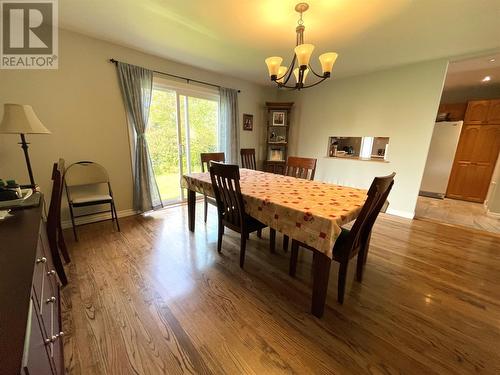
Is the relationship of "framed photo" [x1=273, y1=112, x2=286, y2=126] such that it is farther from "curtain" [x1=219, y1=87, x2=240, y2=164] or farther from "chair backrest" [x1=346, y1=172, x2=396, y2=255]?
"chair backrest" [x1=346, y1=172, x2=396, y2=255]

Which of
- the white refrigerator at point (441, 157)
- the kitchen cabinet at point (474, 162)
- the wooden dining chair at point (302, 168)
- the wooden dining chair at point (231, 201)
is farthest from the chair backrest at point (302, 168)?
the kitchen cabinet at point (474, 162)

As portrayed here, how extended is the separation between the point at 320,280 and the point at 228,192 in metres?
0.97

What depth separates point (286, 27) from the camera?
6.98ft

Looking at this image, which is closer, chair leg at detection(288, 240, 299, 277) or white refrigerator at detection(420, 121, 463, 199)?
chair leg at detection(288, 240, 299, 277)

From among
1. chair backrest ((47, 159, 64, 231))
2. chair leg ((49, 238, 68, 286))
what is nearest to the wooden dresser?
chair backrest ((47, 159, 64, 231))

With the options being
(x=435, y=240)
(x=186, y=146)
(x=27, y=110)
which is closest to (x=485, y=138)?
(x=435, y=240)

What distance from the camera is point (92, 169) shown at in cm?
264

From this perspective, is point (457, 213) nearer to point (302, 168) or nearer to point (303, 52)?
point (302, 168)

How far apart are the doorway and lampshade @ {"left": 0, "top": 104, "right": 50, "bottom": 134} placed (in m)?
5.07

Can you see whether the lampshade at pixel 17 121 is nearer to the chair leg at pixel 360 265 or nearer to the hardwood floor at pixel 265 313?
the hardwood floor at pixel 265 313

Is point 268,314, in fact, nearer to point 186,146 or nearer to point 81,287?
point 81,287

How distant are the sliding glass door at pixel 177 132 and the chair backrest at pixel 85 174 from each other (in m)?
0.74

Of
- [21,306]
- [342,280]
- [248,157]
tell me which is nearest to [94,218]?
[248,157]

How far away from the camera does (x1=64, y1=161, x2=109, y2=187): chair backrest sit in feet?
8.18
